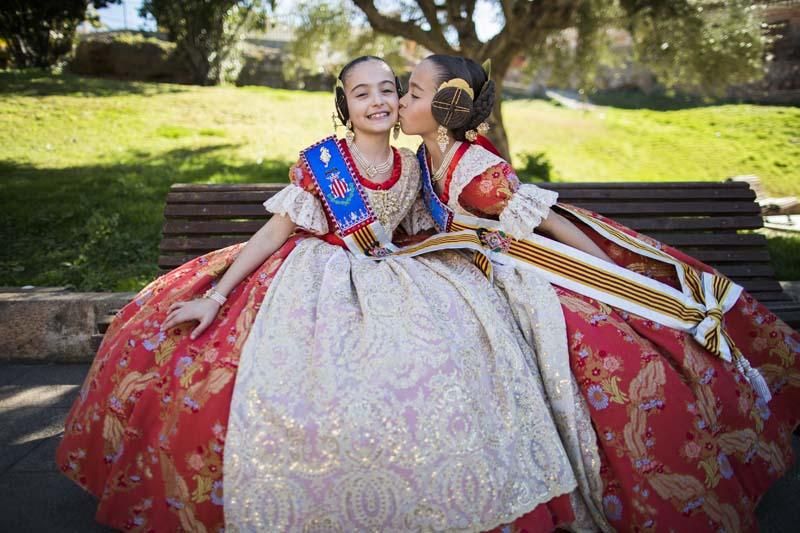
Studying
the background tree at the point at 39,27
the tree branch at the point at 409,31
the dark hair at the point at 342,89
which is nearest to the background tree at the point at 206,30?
the background tree at the point at 39,27

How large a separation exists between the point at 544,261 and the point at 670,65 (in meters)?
7.23

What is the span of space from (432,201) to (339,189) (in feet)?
1.39

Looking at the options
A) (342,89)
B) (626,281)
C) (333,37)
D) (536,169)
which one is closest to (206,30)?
(333,37)

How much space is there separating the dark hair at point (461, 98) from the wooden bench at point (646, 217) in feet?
4.32

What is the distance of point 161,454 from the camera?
2244mm

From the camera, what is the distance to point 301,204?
2.79 m

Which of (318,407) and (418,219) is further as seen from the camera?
(418,219)

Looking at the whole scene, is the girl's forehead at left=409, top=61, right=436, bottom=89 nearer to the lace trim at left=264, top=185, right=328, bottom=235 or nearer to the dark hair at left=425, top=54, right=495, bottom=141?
the dark hair at left=425, top=54, right=495, bottom=141

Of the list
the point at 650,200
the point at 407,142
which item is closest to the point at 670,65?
the point at 407,142

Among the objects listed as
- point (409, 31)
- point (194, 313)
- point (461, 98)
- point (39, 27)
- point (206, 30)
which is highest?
point (409, 31)

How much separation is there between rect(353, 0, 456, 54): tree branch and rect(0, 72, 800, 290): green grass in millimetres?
1907

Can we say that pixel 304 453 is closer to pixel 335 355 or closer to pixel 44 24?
pixel 335 355

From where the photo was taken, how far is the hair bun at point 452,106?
276 centimetres

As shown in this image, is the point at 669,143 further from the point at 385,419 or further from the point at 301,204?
the point at 385,419
